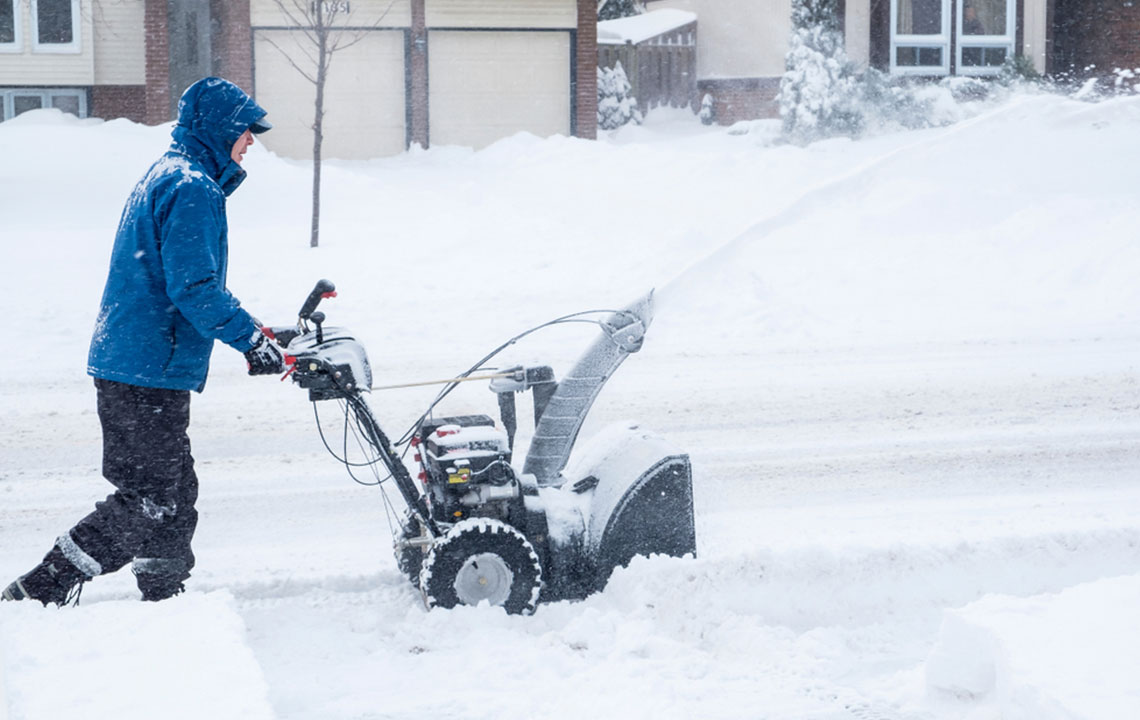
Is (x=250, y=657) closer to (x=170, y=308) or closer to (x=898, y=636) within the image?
(x=170, y=308)

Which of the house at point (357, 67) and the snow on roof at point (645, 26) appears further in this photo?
the snow on roof at point (645, 26)

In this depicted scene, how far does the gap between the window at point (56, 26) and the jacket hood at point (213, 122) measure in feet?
68.9

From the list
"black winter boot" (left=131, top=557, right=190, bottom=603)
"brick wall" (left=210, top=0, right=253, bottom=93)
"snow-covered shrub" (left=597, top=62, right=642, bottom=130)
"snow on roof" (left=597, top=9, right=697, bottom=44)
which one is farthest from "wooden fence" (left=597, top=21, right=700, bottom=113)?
"black winter boot" (left=131, top=557, right=190, bottom=603)

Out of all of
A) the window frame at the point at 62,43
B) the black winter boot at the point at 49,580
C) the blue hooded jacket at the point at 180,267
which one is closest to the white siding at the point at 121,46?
the window frame at the point at 62,43

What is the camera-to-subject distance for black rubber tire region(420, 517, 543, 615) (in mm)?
4441

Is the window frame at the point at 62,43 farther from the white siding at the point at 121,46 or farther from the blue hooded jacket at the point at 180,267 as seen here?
the blue hooded jacket at the point at 180,267

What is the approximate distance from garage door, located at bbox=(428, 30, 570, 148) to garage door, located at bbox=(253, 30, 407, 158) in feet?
2.18

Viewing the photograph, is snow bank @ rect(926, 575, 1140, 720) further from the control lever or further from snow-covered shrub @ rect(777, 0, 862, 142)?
snow-covered shrub @ rect(777, 0, 862, 142)

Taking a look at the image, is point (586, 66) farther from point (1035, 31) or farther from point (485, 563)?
point (485, 563)

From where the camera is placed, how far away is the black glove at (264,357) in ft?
13.9

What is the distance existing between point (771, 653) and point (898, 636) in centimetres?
56

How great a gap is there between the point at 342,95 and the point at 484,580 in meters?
19.4

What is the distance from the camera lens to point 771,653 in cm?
429

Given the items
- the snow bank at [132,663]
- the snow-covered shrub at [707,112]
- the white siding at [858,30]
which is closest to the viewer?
the snow bank at [132,663]
